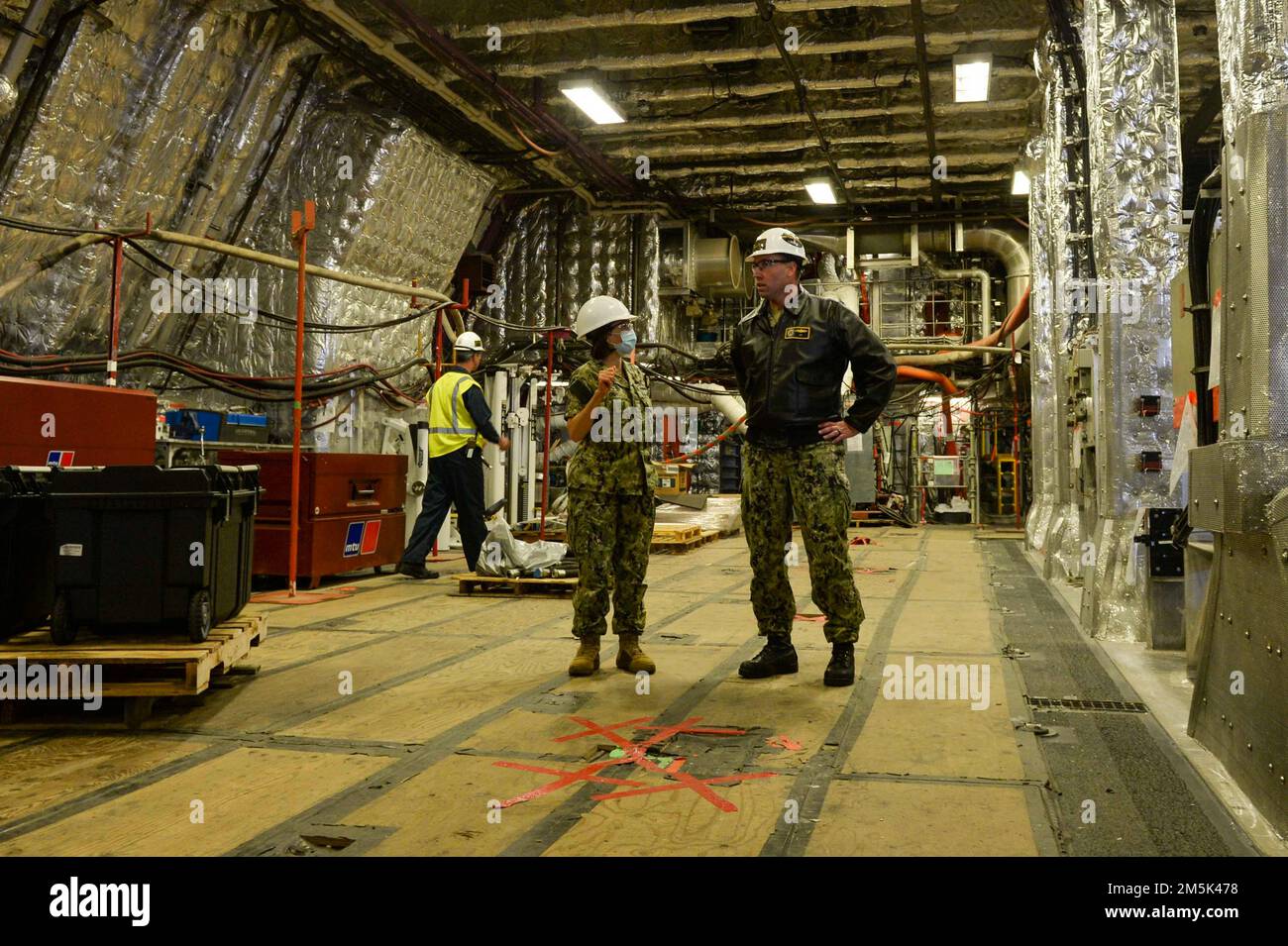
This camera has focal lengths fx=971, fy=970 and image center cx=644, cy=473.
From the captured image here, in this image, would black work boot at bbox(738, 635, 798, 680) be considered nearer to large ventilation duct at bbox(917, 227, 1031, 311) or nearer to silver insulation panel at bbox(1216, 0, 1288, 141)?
silver insulation panel at bbox(1216, 0, 1288, 141)

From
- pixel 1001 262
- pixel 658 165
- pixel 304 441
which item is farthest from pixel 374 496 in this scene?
pixel 1001 262

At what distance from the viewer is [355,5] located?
8633 mm

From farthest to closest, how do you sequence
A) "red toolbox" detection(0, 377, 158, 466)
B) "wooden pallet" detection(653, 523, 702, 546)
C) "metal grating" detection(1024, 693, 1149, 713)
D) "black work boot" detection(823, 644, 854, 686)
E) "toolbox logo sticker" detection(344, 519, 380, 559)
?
"wooden pallet" detection(653, 523, 702, 546), "toolbox logo sticker" detection(344, 519, 380, 559), "red toolbox" detection(0, 377, 158, 466), "black work boot" detection(823, 644, 854, 686), "metal grating" detection(1024, 693, 1149, 713)

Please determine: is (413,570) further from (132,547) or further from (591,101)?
(591,101)

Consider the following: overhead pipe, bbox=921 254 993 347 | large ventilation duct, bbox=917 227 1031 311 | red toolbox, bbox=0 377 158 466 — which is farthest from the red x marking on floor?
overhead pipe, bbox=921 254 993 347

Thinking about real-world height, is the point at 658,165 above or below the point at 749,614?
above

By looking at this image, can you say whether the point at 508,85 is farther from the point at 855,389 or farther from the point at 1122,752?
the point at 1122,752

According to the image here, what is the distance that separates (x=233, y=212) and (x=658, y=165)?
6051 mm

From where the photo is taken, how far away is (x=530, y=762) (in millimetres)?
2934

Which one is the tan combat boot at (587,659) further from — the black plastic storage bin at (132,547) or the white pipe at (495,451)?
the white pipe at (495,451)

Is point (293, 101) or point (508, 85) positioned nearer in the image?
point (293, 101)

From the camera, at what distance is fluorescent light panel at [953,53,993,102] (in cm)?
927

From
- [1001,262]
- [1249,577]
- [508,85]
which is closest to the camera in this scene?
[1249,577]

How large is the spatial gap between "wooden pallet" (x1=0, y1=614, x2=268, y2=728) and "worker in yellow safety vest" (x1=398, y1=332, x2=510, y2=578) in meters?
3.77
